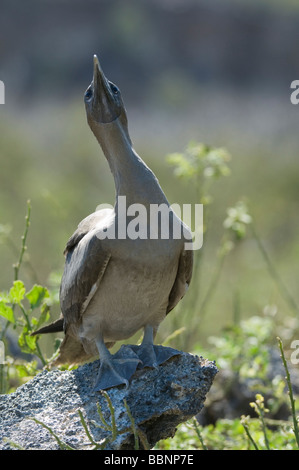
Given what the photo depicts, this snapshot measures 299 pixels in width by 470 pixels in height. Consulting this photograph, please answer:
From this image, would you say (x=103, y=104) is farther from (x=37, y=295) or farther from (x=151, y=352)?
(x=151, y=352)

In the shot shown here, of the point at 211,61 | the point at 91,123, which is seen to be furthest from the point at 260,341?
the point at 211,61

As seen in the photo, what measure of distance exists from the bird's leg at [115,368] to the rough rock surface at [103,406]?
0.11 ft

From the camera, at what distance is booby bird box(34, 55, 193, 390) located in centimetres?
383

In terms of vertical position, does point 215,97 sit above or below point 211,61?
below

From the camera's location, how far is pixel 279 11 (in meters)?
24.0

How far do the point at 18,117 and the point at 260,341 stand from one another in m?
13.5

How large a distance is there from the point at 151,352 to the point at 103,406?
0.46 metres

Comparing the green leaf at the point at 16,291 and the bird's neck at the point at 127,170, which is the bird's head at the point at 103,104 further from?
the green leaf at the point at 16,291

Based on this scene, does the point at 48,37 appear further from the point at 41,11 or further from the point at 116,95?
the point at 116,95

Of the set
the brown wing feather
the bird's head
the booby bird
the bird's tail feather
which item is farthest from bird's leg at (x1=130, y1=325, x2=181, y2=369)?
the bird's head

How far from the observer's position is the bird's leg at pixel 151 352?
3.93 metres

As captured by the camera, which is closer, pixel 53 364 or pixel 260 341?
pixel 53 364

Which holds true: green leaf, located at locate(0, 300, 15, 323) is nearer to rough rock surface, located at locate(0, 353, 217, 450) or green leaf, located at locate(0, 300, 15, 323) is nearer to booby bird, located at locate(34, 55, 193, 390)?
booby bird, located at locate(34, 55, 193, 390)

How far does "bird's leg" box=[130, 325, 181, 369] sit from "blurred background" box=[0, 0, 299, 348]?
141 cm
